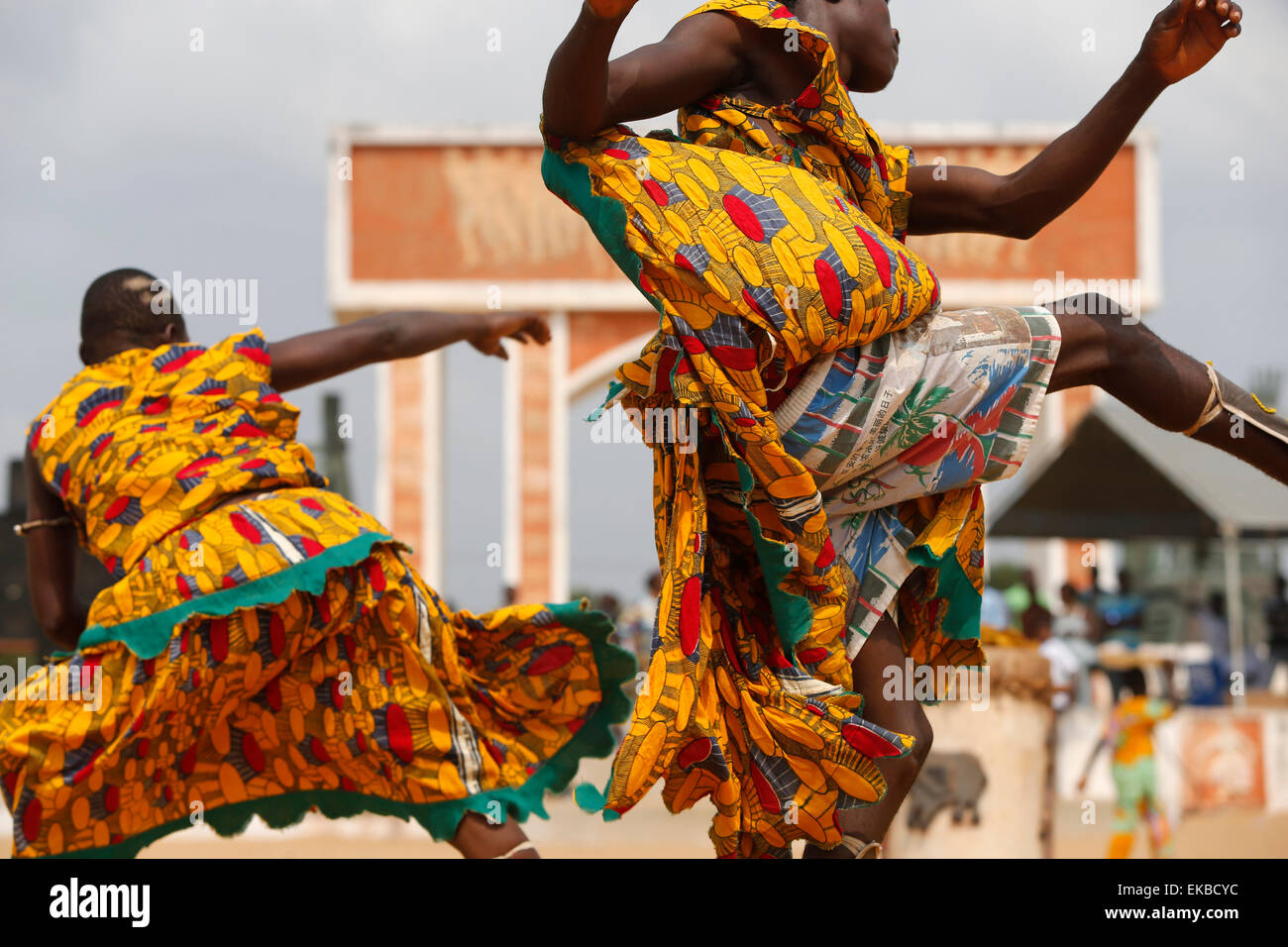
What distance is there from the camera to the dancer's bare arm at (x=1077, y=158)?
2.59 meters

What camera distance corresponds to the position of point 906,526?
2.72 metres

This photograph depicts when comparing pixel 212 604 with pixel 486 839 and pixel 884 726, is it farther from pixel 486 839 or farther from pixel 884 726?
pixel 884 726

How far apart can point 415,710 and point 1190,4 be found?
227cm

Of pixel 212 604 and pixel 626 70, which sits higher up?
pixel 626 70

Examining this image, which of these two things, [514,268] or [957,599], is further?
[514,268]

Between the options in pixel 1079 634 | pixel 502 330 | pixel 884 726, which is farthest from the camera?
pixel 1079 634

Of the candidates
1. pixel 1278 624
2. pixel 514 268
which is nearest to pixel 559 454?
pixel 514 268

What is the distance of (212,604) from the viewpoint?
309 cm

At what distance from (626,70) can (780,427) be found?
0.68 meters

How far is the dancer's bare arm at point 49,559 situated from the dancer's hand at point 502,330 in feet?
3.69

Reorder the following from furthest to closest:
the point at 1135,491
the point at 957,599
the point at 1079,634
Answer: the point at 1079,634
the point at 1135,491
the point at 957,599

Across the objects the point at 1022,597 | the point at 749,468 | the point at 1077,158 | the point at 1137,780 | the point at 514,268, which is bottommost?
the point at 1137,780

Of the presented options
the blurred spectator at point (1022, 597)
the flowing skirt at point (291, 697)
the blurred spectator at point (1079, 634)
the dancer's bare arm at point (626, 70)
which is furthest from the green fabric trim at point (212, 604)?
the blurred spectator at point (1079, 634)

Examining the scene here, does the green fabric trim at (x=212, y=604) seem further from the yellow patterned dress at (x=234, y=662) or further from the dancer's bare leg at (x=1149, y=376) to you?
the dancer's bare leg at (x=1149, y=376)
